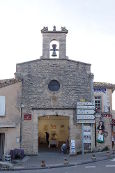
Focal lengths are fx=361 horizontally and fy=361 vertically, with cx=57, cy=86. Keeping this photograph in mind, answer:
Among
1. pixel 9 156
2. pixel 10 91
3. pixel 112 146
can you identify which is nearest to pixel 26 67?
pixel 10 91

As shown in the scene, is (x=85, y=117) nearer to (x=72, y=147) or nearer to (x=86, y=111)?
(x=86, y=111)

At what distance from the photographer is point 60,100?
29.3m

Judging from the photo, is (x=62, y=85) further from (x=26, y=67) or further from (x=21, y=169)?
(x=21, y=169)

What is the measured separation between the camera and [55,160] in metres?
25.4

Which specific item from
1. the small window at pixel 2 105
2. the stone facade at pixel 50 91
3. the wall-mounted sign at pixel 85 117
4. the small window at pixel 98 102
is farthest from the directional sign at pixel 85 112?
the small window at pixel 2 105

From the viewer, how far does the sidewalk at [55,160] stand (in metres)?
23.0

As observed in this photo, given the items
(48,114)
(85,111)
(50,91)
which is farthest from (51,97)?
(85,111)

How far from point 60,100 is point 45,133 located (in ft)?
25.7

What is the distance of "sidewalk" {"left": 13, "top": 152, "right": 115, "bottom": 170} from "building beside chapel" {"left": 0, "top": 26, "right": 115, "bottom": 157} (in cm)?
114

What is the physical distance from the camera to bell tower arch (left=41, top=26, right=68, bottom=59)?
29.5m

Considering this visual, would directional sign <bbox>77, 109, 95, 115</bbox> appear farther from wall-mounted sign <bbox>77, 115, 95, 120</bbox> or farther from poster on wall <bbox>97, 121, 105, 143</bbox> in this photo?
poster on wall <bbox>97, 121, 105, 143</bbox>

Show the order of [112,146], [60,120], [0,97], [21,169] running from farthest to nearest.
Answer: [60,120] < [112,146] < [0,97] < [21,169]

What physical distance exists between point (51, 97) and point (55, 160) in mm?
5792

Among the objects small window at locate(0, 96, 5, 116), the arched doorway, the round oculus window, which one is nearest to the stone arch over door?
the round oculus window
